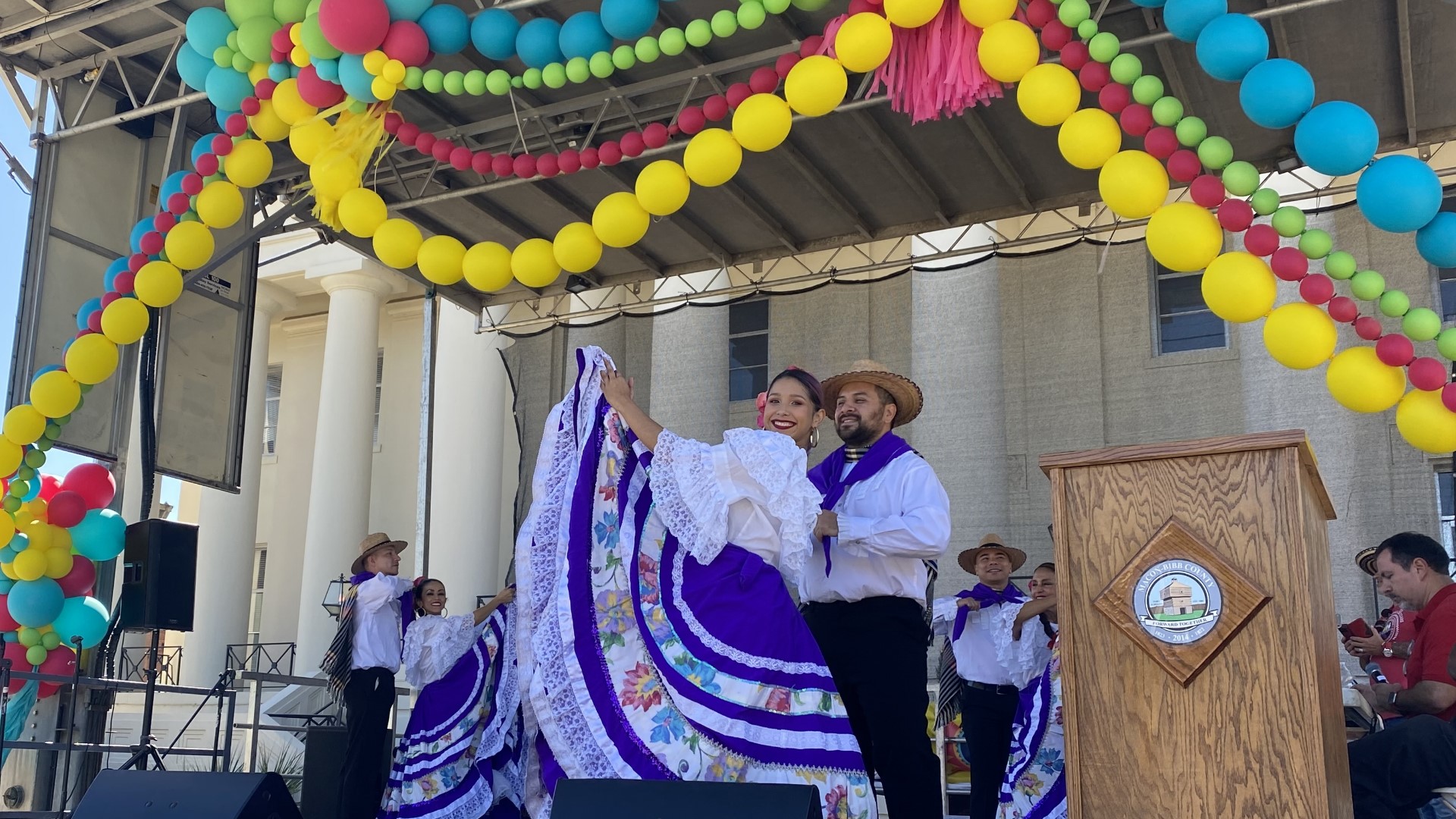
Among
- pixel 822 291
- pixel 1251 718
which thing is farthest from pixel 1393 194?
pixel 822 291

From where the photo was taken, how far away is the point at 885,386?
394 cm

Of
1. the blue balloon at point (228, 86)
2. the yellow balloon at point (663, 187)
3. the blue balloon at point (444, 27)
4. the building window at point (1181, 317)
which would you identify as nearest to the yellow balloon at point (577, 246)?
the yellow balloon at point (663, 187)

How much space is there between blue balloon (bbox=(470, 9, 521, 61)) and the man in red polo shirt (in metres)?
4.03

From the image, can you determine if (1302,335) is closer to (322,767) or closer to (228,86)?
(228,86)

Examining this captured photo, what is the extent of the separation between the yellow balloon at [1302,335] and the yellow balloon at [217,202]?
16.0ft

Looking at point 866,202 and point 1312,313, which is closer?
point 1312,313

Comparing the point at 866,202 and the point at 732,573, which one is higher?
the point at 866,202

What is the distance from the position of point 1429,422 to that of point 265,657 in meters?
16.0

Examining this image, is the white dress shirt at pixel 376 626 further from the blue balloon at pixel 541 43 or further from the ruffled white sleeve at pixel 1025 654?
the ruffled white sleeve at pixel 1025 654

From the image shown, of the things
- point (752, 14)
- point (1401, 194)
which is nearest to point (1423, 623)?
point (1401, 194)

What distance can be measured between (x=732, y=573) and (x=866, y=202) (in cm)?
531

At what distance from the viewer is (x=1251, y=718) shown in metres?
2.33

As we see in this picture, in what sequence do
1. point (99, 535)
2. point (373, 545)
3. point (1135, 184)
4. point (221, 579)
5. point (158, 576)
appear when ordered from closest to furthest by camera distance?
point (1135, 184) < point (158, 576) < point (99, 535) < point (373, 545) < point (221, 579)

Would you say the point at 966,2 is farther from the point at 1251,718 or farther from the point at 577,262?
the point at 1251,718
